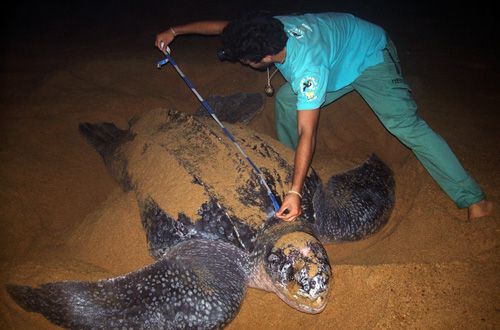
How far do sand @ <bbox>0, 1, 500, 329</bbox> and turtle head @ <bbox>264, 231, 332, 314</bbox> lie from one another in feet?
0.65

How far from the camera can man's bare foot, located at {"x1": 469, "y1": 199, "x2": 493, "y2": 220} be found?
2.04m

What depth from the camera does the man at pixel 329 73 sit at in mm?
1633

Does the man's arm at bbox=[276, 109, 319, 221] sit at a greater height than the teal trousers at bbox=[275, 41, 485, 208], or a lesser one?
greater

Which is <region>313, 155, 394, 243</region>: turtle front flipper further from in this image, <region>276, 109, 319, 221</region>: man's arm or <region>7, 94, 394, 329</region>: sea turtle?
<region>276, 109, 319, 221</region>: man's arm

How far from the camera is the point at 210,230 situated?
1.83 m

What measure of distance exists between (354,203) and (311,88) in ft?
3.21

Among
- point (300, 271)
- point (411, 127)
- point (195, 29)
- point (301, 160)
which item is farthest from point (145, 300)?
point (411, 127)

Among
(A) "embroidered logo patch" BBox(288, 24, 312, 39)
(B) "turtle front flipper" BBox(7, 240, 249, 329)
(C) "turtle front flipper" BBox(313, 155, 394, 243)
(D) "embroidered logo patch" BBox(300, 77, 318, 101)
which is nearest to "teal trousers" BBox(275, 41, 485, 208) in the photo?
(C) "turtle front flipper" BBox(313, 155, 394, 243)

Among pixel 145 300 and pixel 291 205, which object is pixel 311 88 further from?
pixel 145 300

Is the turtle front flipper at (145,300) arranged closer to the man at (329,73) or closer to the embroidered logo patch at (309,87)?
the man at (329,73)

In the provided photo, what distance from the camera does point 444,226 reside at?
2055mm

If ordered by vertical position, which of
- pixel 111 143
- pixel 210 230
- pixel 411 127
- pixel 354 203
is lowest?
pixel 354 203

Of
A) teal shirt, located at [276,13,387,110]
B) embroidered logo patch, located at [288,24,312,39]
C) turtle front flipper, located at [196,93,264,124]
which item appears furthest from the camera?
turtle front flipper, located at [196,93,264,124]

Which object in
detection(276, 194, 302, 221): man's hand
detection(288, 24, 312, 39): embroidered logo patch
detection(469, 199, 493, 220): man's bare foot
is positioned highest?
detection(288, 24, 312, 39): embroidered logo patch
